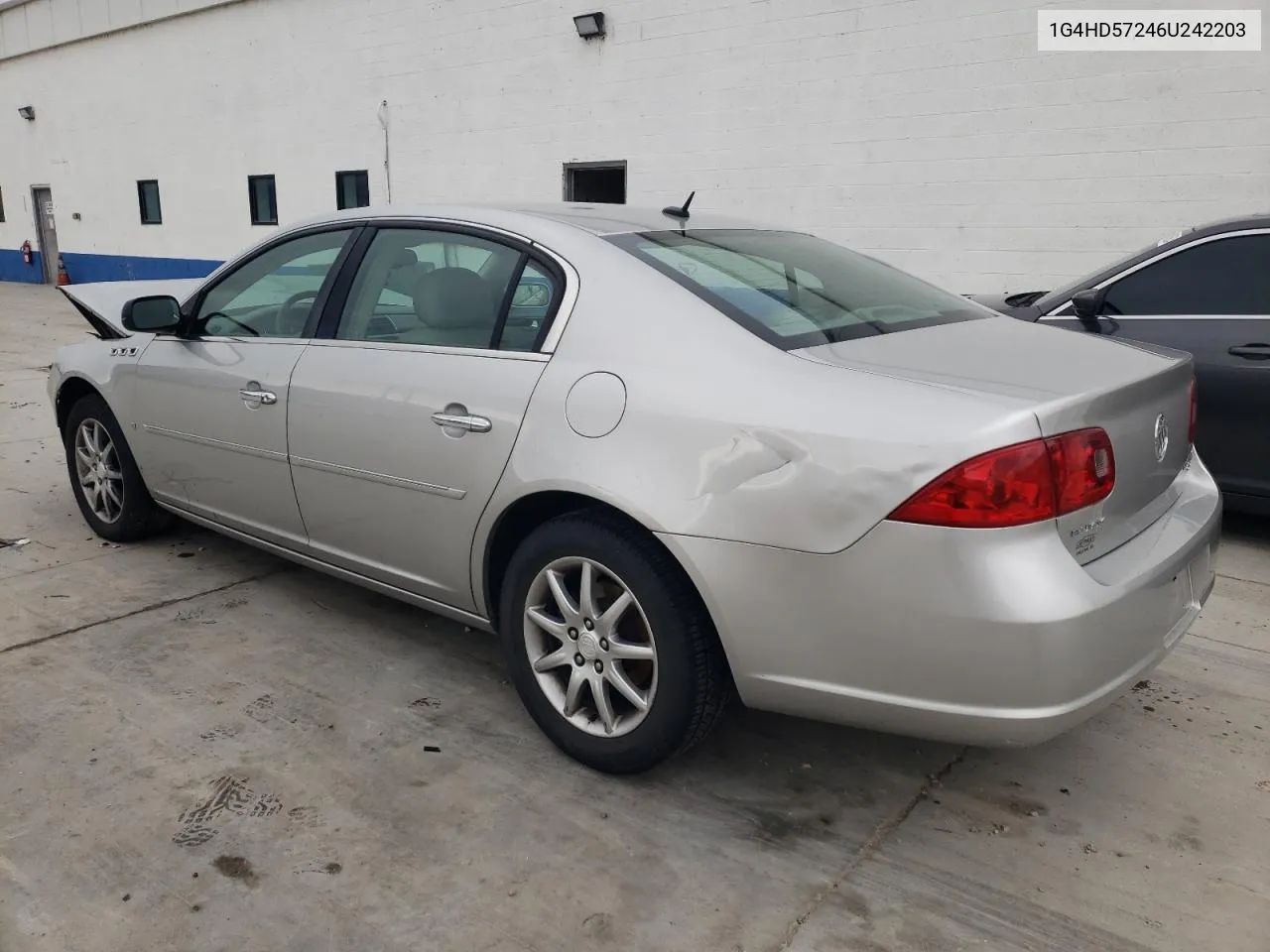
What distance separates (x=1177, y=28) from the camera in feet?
23.2

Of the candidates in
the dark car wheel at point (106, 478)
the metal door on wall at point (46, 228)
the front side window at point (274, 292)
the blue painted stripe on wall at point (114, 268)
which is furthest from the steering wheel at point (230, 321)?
the metal door on wall at point (46, 228)

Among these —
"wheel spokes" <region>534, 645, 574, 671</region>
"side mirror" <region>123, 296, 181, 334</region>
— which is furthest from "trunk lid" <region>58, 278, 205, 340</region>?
"wheel spokes" <region>534, 645, 574, 671</region>

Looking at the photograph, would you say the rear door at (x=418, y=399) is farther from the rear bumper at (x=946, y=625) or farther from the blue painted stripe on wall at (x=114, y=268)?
the blue painted stripe on wall at (x=114, y=268)

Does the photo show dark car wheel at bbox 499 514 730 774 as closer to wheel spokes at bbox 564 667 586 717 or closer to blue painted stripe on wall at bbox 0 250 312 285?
wheel spokes at bbox 564 667 586 717

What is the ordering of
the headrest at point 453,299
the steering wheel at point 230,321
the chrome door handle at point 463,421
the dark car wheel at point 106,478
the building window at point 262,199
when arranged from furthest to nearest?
1. the building window at point 262,199
2. the dark car wheel at point 106,478
3. the steering wheel at point 230,321
4. the headrest at point 453,299
5. the chrome door handle at point 463,421

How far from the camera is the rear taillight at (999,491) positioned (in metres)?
2.03

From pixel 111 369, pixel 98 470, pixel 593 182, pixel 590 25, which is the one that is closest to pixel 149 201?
pixel 593 182

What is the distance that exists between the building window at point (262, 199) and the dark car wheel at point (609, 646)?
14829 mm

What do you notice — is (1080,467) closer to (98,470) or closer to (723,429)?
(723,429)

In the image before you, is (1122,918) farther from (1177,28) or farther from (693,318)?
(1177,28)

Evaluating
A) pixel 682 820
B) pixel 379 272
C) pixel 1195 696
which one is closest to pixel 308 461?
pixel 379 272

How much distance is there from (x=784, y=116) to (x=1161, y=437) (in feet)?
25.1

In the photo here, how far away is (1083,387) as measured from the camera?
2240 mm

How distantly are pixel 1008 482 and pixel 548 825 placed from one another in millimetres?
1391
